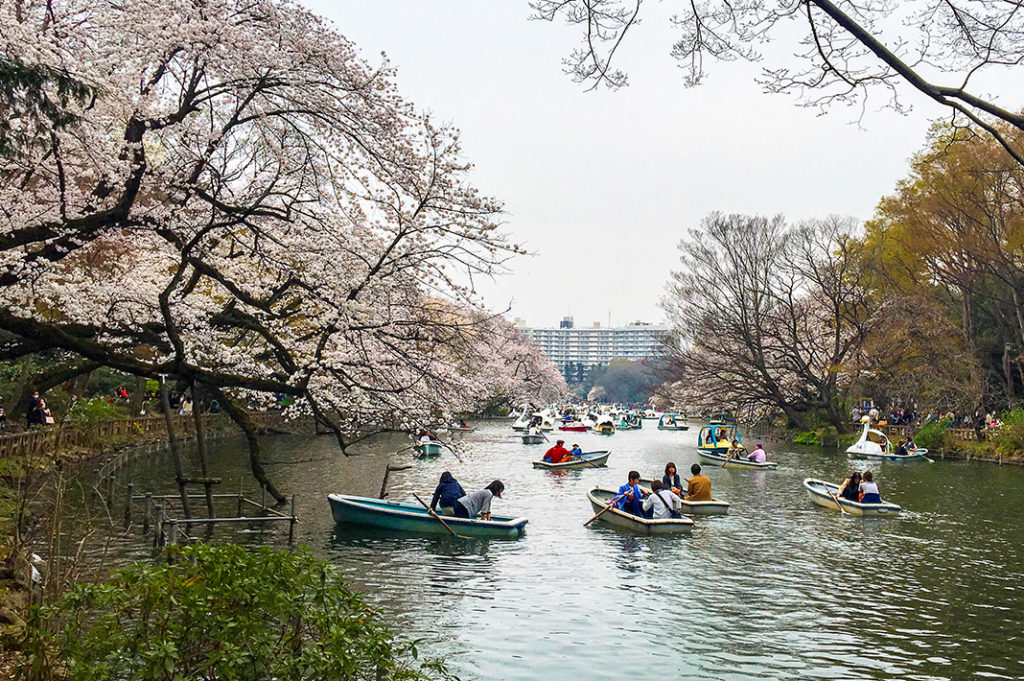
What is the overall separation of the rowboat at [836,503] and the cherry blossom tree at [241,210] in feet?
38.9

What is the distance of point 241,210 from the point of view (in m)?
13.9

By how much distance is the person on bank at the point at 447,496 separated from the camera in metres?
19.7

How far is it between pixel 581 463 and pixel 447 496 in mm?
17976

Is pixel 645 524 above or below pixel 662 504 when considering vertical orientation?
below

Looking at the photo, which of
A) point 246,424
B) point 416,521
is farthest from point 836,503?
point 246,424

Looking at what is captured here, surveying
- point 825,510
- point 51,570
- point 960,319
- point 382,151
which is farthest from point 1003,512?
point 960,319

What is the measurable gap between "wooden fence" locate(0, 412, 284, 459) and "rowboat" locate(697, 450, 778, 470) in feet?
74.8

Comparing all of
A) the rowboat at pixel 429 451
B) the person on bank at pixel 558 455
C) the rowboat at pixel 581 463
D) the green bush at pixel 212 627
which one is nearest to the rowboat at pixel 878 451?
the rowboat at pixel 581 463

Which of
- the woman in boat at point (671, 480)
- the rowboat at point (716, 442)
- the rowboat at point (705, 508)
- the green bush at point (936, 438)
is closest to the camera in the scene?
the woman in boat at point (671, 480)

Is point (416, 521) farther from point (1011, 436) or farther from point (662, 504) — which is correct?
point (1011, 436)

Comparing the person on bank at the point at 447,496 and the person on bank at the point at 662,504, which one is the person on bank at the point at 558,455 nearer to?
the person on bank at the point at 662,504

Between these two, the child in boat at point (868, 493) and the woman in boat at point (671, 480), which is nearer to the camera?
the woman in boat at point (671, 480)

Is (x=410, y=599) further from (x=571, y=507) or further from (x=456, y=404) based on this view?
(x=571, y=507)

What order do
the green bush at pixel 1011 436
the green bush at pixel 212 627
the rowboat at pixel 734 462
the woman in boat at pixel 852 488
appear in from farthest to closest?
the green bush at pixel 1011 436 → the rowboat at pixel 734 462 → the woman in boat at pixel 852 488 → the green bush at pixel 212 627
